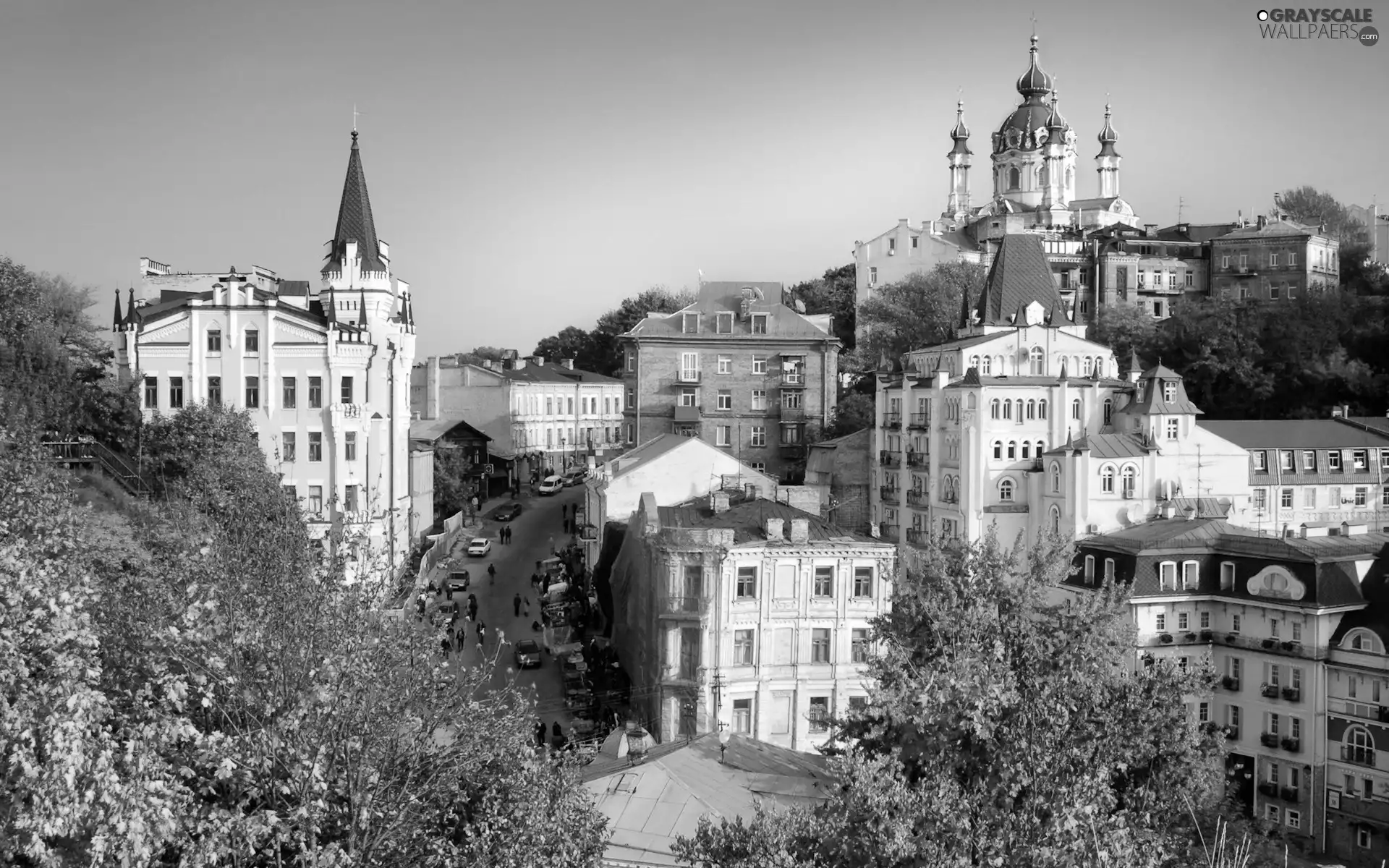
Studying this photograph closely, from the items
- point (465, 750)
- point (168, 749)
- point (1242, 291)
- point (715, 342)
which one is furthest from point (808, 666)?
point (1242, 291)

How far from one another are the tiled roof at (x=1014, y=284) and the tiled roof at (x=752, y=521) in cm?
3607

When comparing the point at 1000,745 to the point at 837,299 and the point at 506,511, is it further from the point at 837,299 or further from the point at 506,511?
the point at 837,299

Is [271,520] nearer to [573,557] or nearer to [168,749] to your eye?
[168,749]

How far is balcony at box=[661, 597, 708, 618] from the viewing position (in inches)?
1561

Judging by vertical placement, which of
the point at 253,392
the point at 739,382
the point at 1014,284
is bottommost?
the point at 253,392

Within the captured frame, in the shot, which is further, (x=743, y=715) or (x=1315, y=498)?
(x=1315, y=498)

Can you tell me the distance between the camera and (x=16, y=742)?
53.1ft

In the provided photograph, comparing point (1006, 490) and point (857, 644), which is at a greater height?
point (1006, 490)

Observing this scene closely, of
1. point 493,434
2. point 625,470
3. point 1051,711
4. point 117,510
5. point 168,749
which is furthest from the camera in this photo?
point 493,434

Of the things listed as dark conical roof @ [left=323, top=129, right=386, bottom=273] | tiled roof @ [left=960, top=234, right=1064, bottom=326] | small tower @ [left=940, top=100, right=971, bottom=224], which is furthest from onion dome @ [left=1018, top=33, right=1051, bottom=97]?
dark conical roof @ [left=323, top=129, right=386, bottom=273]

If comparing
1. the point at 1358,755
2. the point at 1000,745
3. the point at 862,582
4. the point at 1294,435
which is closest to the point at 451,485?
the point at 862,582

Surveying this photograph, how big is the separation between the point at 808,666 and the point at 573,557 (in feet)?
91.5

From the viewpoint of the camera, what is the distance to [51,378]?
4816cm

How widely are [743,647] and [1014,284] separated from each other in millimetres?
→ 45763
